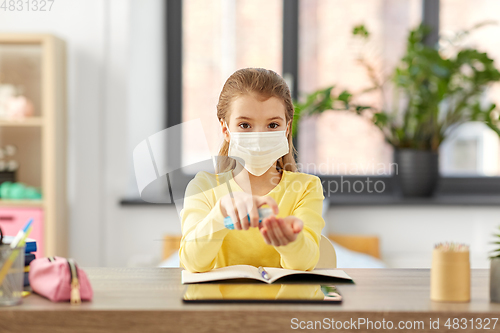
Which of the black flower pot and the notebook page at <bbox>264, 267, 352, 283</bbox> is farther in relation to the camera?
the black flower pot

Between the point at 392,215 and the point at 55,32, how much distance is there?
1854mm

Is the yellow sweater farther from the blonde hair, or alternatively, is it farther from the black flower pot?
the black flower pot

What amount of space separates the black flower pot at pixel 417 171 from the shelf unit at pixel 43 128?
1.58 meters

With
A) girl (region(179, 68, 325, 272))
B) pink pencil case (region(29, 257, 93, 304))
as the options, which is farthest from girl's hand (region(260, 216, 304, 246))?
pink pencil case (region(29, 257, 93, 304))

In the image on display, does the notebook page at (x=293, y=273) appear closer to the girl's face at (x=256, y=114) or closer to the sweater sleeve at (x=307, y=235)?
the sweater sleeve at (x=307, y=235)

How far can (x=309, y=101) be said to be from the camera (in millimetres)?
2221

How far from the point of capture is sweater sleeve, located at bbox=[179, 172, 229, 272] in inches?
34.2

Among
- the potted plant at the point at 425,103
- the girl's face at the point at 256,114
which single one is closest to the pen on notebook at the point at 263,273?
the girl's face at the point at 256,114

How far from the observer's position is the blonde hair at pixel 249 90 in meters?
0.91

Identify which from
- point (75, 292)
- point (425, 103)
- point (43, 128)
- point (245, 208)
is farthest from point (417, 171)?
point (75, 292)

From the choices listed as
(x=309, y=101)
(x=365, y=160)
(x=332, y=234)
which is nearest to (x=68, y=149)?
(x=309, y=101)

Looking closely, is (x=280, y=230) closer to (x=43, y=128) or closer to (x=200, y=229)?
(x=200, y=229)

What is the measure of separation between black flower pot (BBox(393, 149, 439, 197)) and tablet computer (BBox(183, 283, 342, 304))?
1.68 metres

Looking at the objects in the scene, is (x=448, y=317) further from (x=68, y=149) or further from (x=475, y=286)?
(x=68, y=149)
